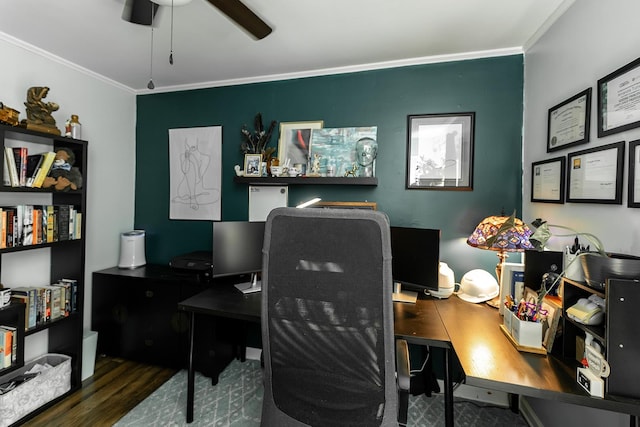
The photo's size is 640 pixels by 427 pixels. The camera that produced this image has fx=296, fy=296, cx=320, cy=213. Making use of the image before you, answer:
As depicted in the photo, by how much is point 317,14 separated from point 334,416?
6.61ft

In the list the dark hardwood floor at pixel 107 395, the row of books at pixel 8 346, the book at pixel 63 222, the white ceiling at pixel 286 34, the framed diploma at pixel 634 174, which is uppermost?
the white ceiling at pixel 286 34

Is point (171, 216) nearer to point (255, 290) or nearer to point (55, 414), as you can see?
point (255, 290)

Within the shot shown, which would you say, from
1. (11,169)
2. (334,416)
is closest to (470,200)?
(334,416)

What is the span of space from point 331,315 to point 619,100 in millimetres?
1490

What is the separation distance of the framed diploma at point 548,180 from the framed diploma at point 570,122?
3.6 inches

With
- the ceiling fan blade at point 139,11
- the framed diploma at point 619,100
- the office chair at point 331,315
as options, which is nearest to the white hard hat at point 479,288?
the framed diploma at point 619,100

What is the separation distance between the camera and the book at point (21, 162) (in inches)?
75.3

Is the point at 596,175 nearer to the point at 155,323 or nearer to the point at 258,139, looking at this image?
the point at 258,139

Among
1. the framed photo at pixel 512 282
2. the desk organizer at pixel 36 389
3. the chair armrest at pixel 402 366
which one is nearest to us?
the chair armrest at pixel 402 366

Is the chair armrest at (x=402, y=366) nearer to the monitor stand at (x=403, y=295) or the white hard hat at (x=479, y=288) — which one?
the monitor stand at (x=403, y=295)

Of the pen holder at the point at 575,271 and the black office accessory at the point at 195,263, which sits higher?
the pen holder at the point at 575,271

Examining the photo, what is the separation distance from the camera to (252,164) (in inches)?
101

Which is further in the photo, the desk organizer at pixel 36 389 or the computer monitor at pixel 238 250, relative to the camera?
the computer monitor at pixel 238 250

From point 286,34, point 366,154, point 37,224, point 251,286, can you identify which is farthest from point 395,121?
point 37,224
